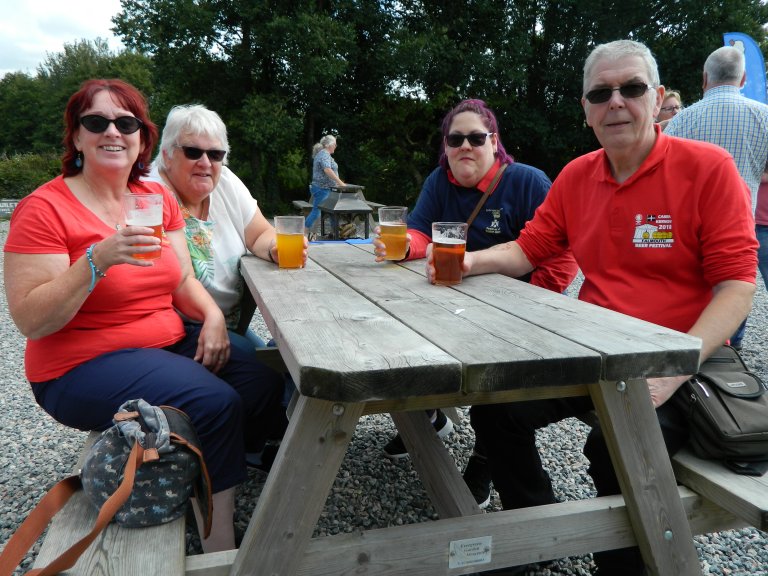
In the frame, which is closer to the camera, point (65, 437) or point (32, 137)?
point (65, 437)

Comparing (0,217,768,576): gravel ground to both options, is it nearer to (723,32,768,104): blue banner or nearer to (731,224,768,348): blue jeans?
(731,224,768,348): blue jeans

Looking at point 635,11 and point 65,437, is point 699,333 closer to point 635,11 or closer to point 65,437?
point 65,437

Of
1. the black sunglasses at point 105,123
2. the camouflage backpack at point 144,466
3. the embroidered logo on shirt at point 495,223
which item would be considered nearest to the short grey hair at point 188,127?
the black sunglasses at point 105,123

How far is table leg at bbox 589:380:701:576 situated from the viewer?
4.62 ft

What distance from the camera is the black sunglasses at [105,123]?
6.63 ft

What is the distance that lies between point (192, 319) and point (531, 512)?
5.03ft

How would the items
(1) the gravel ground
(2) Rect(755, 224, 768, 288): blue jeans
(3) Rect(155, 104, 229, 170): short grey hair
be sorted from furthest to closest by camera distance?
(2) Rect(755, 224, 768, 288): blue jeans, (3) Rect(155, 104, 229, 170): short grey hair, (1) the gravel ground

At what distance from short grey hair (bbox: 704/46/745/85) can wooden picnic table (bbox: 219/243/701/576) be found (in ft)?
10.0

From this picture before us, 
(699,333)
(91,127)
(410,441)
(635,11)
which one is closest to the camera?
(699,333)

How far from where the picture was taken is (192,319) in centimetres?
242

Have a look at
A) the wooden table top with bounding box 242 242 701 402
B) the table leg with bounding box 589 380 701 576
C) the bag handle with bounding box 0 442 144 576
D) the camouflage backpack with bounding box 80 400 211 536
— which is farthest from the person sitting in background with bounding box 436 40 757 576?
the bag handle with bounding box 0 442 144 576

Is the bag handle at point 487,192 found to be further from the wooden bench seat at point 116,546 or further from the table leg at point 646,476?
the wooden bench seat at point 116,546

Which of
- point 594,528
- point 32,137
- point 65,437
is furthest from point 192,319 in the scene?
point 32,137

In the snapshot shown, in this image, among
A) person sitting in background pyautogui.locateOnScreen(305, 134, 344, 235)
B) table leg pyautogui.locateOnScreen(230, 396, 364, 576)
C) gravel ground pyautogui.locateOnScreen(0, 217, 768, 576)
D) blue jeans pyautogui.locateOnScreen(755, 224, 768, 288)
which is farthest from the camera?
person sitting in background pyautogui.locateOnScreen(305, 134, 344, 235)
